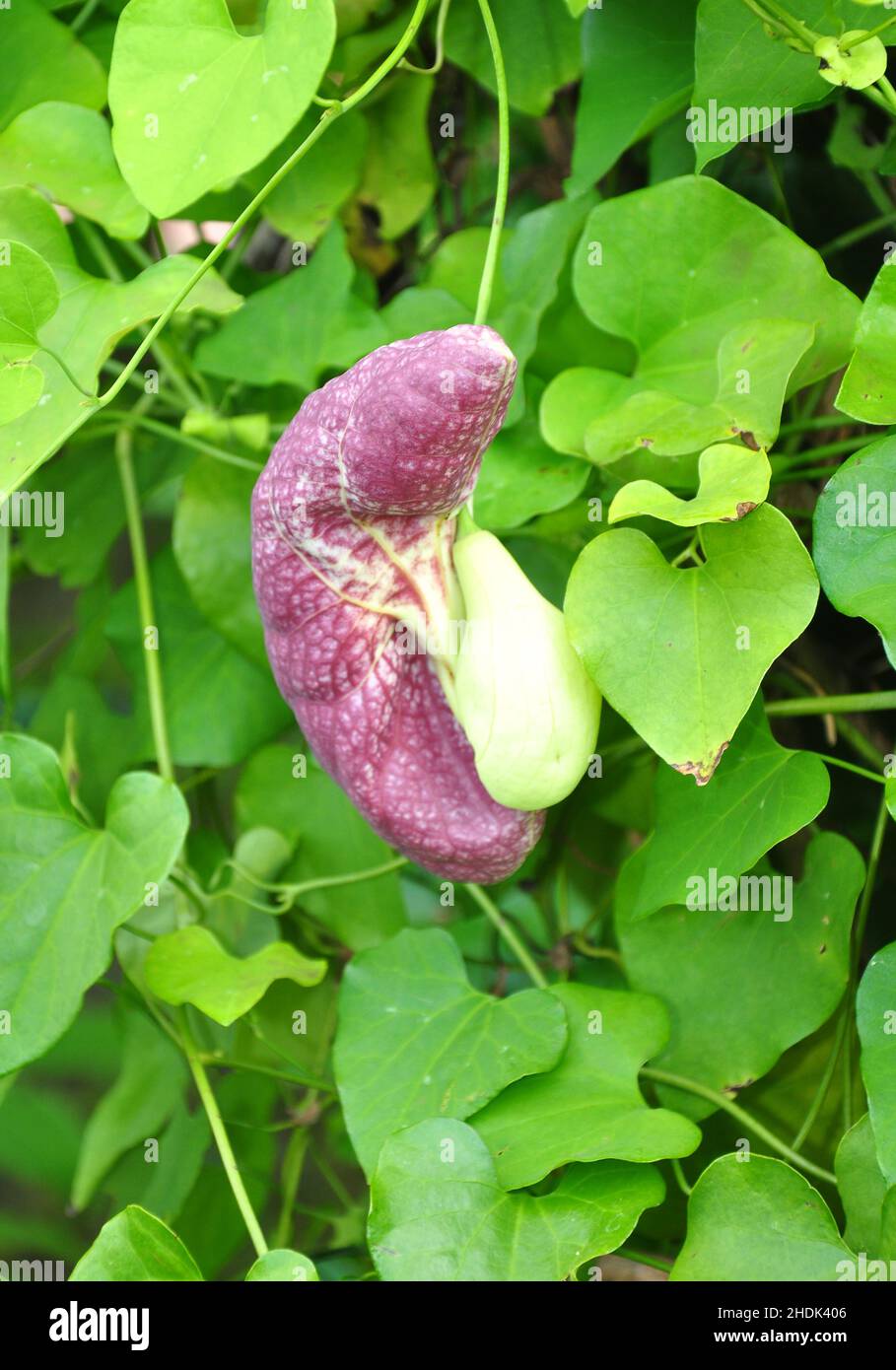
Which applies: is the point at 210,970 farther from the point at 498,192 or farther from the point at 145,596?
the point at 498,192

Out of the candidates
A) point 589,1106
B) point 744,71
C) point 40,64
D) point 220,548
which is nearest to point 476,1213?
point 589,1106

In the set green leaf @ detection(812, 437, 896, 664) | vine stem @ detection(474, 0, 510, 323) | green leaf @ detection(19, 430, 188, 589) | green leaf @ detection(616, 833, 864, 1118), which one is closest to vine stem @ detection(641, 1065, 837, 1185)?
green leaf @ detection(616, 833, 864, 1118)

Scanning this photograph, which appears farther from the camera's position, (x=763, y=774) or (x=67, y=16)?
(x=67, y=16)

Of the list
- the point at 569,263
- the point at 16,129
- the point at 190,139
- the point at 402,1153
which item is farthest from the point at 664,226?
the point at 402,1153

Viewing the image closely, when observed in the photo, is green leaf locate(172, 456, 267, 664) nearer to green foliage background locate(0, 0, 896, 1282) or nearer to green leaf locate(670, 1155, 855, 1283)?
green foliage background locate(0, 0, 896, 1282)

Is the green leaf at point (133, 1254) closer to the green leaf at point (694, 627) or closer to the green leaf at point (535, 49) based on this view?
the green leaf at point (694, 627)

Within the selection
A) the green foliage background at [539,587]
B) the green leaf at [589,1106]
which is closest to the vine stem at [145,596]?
the green foliage background at [539,587]
